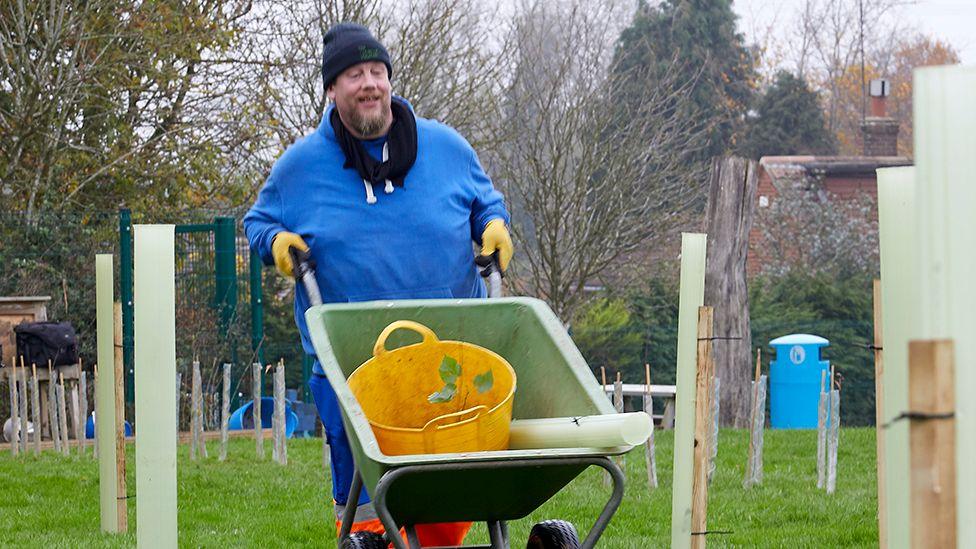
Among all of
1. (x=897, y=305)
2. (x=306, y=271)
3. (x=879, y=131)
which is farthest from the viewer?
(x=879, y=131)

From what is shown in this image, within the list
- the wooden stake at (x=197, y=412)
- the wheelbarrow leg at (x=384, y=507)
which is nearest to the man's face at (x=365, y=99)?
the wheelbarrow leg at (x=384, y=507)

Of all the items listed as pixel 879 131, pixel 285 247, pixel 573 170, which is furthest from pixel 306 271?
pixel 879 131

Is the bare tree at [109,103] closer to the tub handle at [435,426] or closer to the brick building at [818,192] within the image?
the brick building at [818,192]

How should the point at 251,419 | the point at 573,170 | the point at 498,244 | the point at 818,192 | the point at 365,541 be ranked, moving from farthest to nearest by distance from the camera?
1. the point at 818,192
2. the point at 573,170
3. the point at 251,419
4. the point at 498,244
5. the point at 365,541

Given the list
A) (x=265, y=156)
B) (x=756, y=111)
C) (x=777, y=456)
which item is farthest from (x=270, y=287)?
(x=756, y=111)

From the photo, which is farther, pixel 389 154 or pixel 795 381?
pixel 795 381

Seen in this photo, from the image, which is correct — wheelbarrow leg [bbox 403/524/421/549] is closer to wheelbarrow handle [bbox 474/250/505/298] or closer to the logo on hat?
wheelbarrow handle [bbox 474/250/505/298]

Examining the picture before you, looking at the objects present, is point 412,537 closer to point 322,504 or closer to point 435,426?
point 435,426

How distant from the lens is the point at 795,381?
45.4 feet

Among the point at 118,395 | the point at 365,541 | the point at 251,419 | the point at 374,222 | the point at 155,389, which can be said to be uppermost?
the point at 374,222

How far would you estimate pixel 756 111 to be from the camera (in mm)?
31016

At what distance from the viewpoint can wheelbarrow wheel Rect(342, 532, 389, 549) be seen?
3.77 m

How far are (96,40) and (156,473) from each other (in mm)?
10717

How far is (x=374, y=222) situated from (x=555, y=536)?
1127mm
